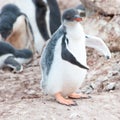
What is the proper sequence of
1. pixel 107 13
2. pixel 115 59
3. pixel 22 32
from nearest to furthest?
pixel 115 59, pixel 107 13, pixel 22 32

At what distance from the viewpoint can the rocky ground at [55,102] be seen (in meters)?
3.48

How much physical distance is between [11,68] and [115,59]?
1374 millimetres

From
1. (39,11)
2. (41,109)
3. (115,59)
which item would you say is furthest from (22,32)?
(41,109)

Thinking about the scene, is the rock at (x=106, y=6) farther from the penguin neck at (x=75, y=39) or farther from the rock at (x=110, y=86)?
the penguin neck at (x=75, y=39)

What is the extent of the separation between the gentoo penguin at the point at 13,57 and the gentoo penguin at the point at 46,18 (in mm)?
775

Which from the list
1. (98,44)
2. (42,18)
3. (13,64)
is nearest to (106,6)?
(13,64)

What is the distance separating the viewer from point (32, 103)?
3.70m

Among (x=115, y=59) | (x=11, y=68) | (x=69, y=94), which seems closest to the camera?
(x=69, y=94)

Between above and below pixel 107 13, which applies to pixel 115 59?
below

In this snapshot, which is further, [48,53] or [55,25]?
[55,25]

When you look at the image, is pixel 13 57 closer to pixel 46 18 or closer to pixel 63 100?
pixel 46 18

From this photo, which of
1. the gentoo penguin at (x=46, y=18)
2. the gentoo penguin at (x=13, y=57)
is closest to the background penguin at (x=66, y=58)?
the gentoo penguin at (x=13, y=57)

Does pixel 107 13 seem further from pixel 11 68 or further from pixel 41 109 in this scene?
pixel 41 109

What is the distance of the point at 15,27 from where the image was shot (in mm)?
6938
